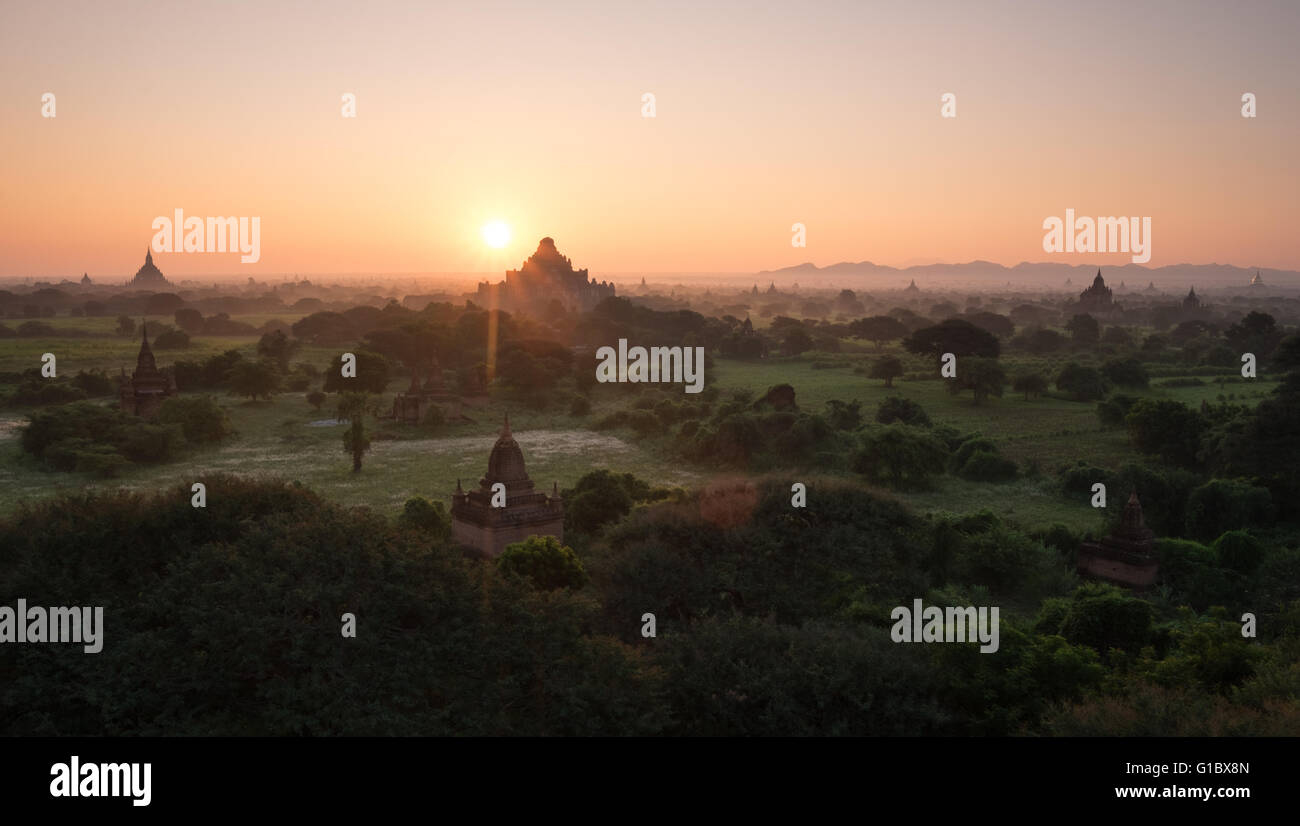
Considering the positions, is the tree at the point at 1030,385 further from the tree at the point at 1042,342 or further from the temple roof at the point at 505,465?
the temple roof at the point at 505,465

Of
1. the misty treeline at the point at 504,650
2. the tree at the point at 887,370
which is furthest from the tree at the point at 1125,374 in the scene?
the misty treeline at the point at 504,650

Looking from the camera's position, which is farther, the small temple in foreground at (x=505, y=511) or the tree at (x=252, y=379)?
the tree at (x=252, y=379)

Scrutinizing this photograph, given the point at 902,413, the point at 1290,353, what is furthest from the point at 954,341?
the point at 1290,353

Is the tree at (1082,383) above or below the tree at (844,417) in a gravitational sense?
above

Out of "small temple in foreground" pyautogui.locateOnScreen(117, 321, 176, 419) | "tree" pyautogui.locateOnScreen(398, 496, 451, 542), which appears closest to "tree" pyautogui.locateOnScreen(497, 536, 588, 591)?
"tree" pyautogui.locateOnScreen(398, 496, 451, 542)

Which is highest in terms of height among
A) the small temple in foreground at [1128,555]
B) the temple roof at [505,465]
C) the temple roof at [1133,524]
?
the temple roof at [505,465]
